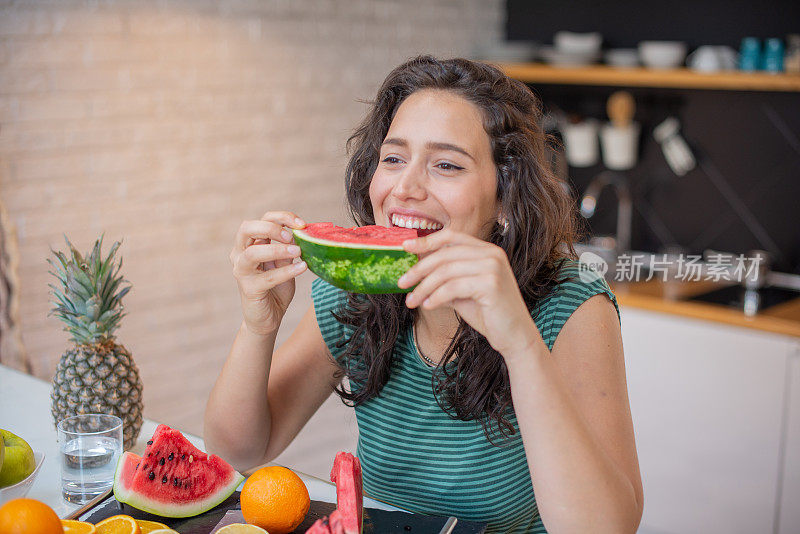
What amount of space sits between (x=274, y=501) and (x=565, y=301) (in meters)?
0.75

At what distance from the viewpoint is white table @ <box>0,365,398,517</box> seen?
4.99ft

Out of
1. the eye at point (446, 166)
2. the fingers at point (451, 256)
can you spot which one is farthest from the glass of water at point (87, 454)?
the eye at point (446, 166)

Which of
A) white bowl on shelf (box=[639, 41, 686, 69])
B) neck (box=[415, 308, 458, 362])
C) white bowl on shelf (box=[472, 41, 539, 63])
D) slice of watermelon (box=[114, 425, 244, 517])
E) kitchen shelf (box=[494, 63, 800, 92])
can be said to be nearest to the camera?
slice of watermelon (box=[114, 425, 244, 517])

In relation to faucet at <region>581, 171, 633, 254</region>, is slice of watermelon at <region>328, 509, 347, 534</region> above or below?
above

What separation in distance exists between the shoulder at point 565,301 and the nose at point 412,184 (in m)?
0.35

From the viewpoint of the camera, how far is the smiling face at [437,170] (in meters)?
1.69

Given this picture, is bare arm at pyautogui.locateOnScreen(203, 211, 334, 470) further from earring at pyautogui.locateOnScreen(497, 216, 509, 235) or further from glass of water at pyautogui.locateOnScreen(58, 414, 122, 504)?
earring at pyautogui.locateOnScreen(497, 216, 509, 235)

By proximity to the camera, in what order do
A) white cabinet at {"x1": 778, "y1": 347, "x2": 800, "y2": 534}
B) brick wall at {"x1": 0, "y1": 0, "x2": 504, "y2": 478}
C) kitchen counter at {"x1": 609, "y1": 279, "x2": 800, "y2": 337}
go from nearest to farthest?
brick wall at {"x1": 0, "y1": 0, "x2": 504, "y2": 478}
white cabinet at {"x1": 778, "y1": 347, "x2": 800, "y2": 534}
kitchen counter at {"x1": 609, "y1": 279, "x2": 800, "y2": 337}

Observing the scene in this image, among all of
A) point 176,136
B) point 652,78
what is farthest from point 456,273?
point 652,78

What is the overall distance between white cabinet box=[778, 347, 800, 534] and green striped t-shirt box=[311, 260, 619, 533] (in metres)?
1.85

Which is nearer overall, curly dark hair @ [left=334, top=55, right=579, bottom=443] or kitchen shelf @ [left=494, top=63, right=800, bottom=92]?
curly dark hair @ [left=334, top=55, right=579, bottom=443]

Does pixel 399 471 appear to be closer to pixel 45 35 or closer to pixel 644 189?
pixel 45 35

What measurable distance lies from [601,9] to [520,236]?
306 cm

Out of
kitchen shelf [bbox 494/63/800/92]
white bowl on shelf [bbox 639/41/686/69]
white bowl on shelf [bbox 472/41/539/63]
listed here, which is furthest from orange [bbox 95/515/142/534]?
white bowl on shelf [bbox 472/41/539/63]
